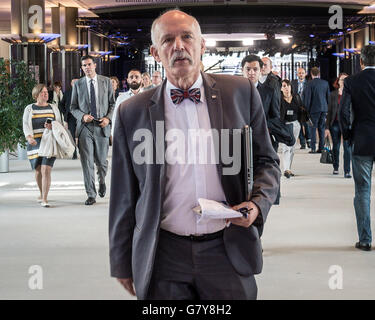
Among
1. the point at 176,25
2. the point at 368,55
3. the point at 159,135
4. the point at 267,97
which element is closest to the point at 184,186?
the point at 159,135

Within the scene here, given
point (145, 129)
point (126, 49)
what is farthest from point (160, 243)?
point (126, 49)

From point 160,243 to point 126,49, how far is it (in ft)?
131

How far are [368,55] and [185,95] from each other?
405cm

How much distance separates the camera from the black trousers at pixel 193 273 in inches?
96.9

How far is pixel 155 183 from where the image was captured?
248 centimetres

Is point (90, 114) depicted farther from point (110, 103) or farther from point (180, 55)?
point (180, 55)

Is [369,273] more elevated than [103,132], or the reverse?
[103,132]

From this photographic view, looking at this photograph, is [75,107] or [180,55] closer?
[180,55]

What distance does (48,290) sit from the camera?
4.89m

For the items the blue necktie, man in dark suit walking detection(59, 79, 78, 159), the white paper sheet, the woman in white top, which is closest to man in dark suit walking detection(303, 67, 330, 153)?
man in dark suit walking detection(59, 79, 78, 159)
